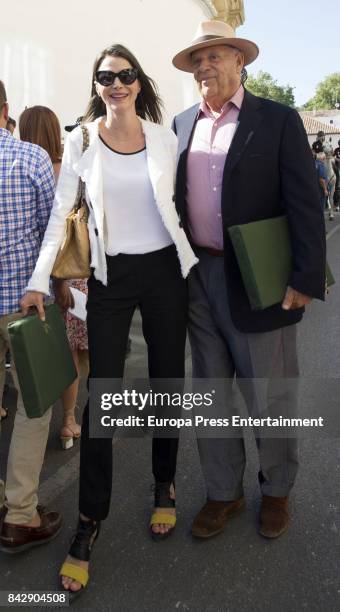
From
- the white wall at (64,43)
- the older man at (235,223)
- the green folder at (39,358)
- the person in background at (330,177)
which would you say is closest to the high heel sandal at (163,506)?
the older man at (235,223)

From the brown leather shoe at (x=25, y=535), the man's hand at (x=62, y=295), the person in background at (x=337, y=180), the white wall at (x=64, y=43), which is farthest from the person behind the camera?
the person in background at (x=337, y=180)

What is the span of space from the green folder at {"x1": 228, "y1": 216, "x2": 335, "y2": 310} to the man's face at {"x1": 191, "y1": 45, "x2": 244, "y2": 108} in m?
0.55

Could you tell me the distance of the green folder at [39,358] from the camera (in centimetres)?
185

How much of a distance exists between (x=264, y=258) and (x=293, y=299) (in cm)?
23

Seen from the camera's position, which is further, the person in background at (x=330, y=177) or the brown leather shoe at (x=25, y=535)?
the person in background at (x=330, y=177)

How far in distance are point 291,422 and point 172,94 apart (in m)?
9.51

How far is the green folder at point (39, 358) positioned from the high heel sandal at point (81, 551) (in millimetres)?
536

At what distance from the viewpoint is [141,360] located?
177 inches

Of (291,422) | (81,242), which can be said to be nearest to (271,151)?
(81,242)

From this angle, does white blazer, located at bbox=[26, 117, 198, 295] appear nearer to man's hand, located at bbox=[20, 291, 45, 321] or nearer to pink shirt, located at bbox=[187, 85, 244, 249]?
man's hand, located at bbox=[20, 291, 45, 321]

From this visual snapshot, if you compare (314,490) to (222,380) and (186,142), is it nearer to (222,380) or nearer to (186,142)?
(222,380)

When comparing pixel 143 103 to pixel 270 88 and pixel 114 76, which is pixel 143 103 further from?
pixel 270 88

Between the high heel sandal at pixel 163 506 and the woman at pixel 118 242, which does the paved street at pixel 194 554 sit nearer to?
the high heel sandal at pixel 163 506

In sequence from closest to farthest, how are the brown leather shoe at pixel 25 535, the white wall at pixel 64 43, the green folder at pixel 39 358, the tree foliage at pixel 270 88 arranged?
the green folder at pixel 39 358
the brown leather shoe at pixel 25 535
the white wall at pixel 64 43
the tree foliage at pixel 270 88
